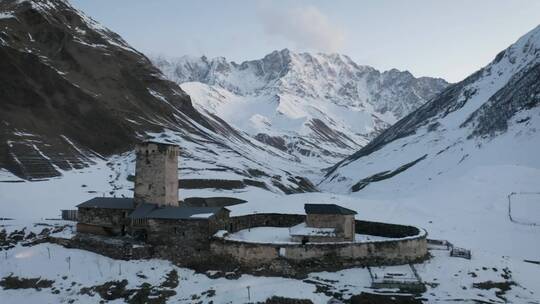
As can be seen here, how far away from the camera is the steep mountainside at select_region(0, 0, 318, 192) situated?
98.2m

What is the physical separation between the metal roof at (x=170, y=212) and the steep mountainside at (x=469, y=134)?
157ft

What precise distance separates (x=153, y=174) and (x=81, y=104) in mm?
91813

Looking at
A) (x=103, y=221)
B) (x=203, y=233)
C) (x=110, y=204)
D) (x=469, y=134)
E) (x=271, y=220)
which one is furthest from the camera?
(x=469, y=134)

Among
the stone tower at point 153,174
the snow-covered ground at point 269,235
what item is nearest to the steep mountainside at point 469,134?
the snow-covered ground at point 269,235

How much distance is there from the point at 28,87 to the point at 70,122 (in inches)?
491

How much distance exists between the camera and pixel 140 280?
111 ft

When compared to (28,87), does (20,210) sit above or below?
below

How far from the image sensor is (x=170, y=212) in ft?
127

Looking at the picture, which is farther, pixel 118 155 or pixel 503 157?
pixel 118 155

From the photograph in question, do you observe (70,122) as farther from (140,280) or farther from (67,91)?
(140,280)

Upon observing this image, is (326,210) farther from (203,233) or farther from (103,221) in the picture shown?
(103,221)

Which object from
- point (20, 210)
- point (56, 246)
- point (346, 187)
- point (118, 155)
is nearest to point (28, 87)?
point (118, 155)

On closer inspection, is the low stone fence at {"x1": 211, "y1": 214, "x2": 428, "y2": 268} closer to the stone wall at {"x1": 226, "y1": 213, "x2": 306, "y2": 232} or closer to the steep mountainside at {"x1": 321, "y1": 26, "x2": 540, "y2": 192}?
the stone wall at {"x1": 226, "y1": 213, "x2": 306, "y2": 232}

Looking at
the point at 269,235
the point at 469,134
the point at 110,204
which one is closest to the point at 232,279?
the point at 269,235
